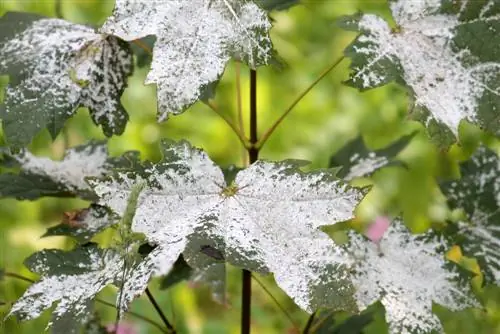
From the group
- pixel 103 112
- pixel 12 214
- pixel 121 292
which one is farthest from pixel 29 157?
pixel 12 214

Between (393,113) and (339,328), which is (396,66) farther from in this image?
(393,113)

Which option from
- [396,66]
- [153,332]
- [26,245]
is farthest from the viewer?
[26,245]

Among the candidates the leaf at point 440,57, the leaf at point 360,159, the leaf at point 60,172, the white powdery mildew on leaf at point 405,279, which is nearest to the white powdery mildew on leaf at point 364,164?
the leaf at point 360,159

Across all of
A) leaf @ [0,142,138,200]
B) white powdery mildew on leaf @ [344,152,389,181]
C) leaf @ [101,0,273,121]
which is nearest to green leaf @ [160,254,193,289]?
leaf @ [0,142,138,200]

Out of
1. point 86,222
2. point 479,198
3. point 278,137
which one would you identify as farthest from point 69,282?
point 278,137

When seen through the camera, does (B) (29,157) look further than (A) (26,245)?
No

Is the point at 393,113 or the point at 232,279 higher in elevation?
the point at 393,113

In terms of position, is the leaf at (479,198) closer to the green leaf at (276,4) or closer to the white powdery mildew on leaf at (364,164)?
the white powdery mildew on leaf at (364,164)
